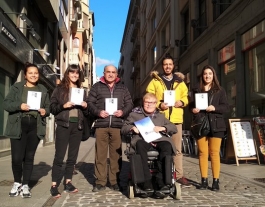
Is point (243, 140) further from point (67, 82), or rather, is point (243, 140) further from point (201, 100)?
point (67, 82)

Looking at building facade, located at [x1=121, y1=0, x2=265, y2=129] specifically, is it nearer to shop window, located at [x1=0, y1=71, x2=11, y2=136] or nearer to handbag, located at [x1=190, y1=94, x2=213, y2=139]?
handbag, located at [x1=190, y1=94, x2=213, y2=139]

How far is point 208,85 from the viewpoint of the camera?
5.96 metres

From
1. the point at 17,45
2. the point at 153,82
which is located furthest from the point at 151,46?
the point at 153,82

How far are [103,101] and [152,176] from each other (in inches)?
60.4

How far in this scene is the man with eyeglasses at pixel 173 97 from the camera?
586 centimetres

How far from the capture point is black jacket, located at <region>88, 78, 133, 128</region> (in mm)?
5707

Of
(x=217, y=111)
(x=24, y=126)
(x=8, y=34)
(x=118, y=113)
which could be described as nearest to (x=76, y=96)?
(x=118, y=113)

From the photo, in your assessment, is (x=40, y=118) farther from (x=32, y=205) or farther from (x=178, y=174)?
(x=178, y=174)

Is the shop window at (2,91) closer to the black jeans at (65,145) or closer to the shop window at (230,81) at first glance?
the black jeans at (65,145)

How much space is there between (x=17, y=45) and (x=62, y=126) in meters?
7.45

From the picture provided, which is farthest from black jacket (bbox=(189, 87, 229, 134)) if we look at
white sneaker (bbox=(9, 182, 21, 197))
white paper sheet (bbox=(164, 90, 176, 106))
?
white sneaker (bbox=(9, 182, 21, 197))

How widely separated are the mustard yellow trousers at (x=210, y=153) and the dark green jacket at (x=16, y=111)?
2683 millimetres

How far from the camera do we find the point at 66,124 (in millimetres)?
5395

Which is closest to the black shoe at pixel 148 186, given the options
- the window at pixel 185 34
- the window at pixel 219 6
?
the window at pixel 219 6
